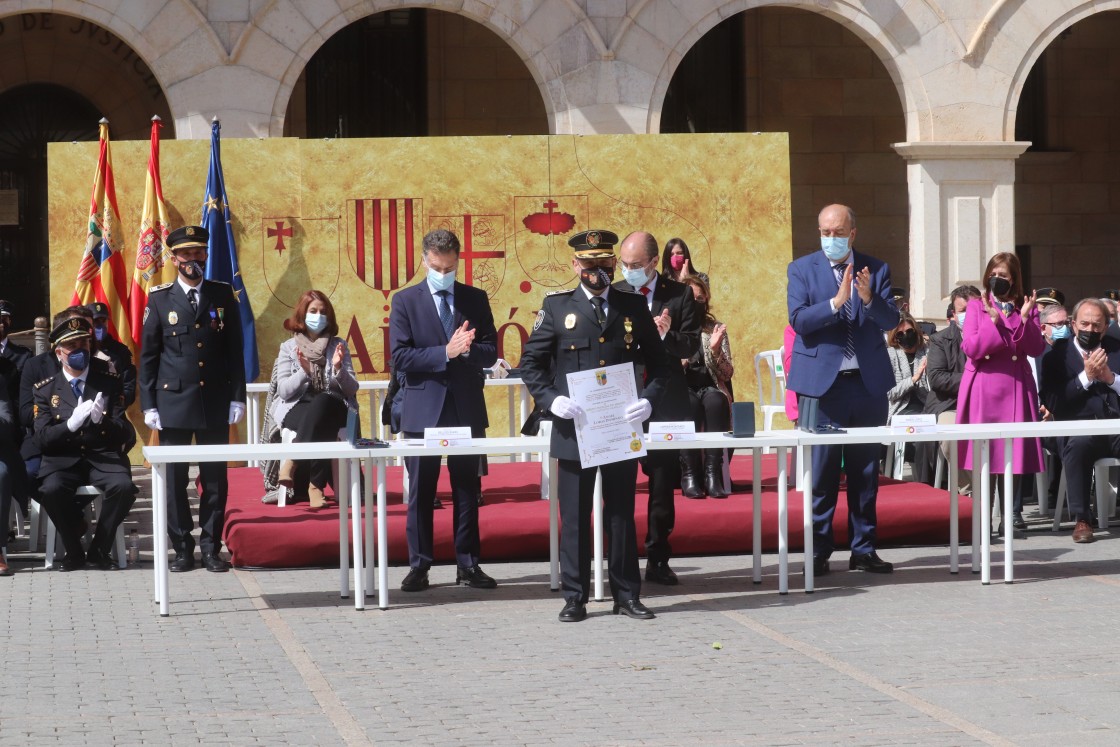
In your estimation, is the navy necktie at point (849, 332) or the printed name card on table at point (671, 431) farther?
the navy necktie at point (849, 332)

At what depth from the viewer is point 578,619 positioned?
7.33m

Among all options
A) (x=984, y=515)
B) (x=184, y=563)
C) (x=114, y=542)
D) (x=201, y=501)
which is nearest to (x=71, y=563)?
(x=114, y=542)

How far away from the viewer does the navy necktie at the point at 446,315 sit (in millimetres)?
8117

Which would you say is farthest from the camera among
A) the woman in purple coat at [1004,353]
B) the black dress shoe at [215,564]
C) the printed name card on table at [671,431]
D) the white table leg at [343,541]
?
the woman in purple coat at [1004,353]

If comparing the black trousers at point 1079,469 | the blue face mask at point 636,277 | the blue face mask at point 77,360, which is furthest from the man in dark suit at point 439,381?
the black trousers at point 1079,469

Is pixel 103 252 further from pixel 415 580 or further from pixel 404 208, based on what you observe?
pixel 415 580

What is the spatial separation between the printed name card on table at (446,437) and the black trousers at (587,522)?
0.54 m

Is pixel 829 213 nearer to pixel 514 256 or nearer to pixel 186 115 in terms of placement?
pixel 514 256

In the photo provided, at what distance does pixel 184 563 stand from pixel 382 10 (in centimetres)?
718

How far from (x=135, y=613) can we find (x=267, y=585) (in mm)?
880

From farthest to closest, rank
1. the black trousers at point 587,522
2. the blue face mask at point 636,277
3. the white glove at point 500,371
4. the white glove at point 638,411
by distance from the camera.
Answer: the white glove at point 500,371
the blue face mask at point 636,277
the black trousers at point 587,522
the white glove at point 638,411

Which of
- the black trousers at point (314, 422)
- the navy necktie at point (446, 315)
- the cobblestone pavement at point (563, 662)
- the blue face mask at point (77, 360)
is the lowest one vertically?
the cobblestone pavement at point (563, 662)

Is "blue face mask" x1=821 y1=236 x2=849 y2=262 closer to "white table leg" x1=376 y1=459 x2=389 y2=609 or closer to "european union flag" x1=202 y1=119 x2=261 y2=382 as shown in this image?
"white table leg" x1=376 y1=459 x2=389 y2=609

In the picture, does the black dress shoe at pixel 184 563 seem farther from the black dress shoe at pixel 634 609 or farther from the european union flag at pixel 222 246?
the european union flag at pixel 222 246
